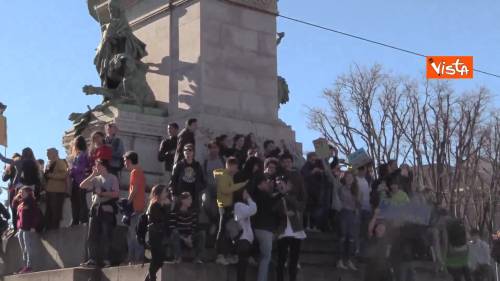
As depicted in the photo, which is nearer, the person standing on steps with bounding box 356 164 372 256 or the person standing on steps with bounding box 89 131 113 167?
the person standing on steps with bounding box 89 131 113 167

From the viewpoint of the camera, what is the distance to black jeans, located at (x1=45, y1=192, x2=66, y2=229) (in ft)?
50.1

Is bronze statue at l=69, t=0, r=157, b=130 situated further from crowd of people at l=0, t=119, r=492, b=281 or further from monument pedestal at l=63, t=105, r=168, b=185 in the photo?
crowd of people at l=0, t=119, r=492, b=281

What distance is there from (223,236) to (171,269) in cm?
91

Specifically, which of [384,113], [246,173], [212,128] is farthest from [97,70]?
[384,113]

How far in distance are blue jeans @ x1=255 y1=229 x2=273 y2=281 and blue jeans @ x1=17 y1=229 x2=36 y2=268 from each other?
3.95m

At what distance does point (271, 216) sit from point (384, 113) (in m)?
26.9

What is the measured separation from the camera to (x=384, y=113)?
39438 millimetres

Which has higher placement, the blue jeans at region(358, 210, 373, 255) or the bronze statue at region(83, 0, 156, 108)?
the bronze statue at region(83, 0, 156, 108)

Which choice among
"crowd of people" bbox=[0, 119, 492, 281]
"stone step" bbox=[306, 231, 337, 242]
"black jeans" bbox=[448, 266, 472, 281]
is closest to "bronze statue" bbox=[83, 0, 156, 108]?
"crowd of people" bbox=[0, 119, 492, 281]

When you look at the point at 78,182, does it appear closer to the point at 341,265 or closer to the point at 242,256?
the point at 242,256

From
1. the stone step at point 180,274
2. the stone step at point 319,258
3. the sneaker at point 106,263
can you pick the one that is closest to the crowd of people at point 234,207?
the sneaker at point 106,263

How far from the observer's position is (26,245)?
48.6 ft

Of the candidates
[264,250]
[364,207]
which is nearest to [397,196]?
[364,207]

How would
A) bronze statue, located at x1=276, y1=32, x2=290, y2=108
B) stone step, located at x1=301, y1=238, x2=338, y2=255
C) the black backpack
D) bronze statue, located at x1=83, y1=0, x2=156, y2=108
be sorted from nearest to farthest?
1. stone step, located at x1=301, y1=238, x2=338, y2=255
2. the black backpack
3. bronze statue, located at x1=83, y1=0, x2=156, y2=108
4. bronze statue, located at x1=276, y1=32, x2=290, y2=108
